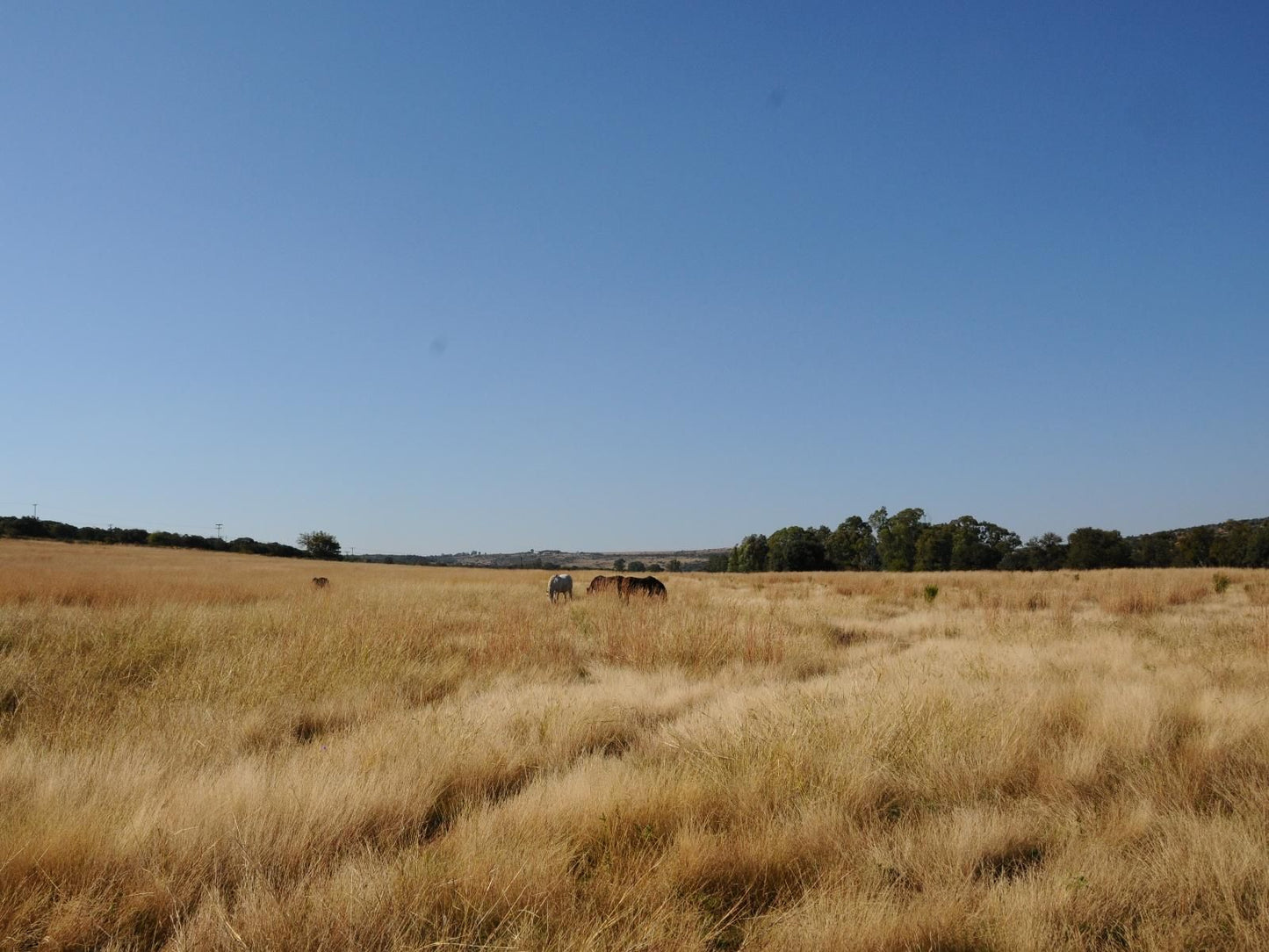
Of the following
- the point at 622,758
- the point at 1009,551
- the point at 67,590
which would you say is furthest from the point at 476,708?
the point at 1009,551

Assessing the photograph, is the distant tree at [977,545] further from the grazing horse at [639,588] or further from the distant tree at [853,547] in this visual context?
the grazing horse at [639,588]

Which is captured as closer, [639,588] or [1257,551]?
[639,588]

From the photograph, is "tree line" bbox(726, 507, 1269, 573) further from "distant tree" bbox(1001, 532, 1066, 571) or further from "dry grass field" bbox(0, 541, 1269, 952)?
"dry grass field" bbox(0, 541, 1269, 952)

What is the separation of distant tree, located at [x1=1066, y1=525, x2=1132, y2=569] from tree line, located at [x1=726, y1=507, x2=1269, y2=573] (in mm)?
83

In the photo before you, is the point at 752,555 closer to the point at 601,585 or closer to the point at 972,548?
the point at 972,548

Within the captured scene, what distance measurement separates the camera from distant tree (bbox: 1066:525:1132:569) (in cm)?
6762

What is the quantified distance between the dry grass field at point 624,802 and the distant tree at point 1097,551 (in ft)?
239

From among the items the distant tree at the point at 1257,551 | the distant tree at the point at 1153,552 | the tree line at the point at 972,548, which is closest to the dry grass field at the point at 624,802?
the tree line at the point at 972,548

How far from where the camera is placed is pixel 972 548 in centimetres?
7519

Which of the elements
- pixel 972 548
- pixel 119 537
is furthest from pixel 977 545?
pixel 119 537

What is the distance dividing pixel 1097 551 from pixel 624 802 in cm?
8139

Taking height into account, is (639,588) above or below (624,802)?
above

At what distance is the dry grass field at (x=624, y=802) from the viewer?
2.32 m

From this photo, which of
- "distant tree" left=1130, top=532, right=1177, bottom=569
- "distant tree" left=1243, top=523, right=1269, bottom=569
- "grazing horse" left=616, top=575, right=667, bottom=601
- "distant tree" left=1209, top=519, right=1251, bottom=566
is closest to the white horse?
"grazing horse" left=616, top=575, right=667, bottom=601
